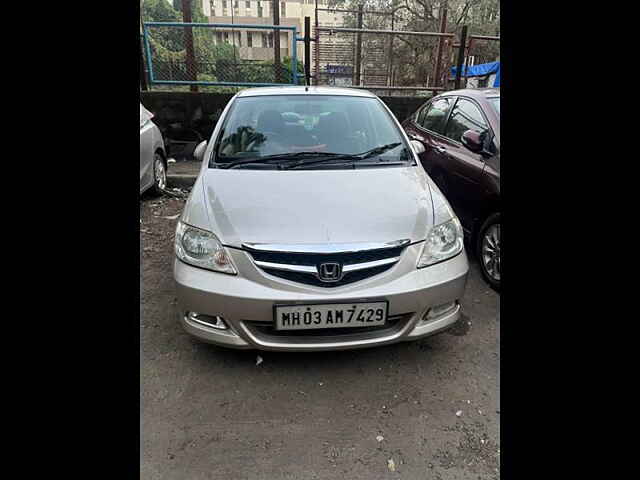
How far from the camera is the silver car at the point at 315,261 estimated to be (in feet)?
6.35

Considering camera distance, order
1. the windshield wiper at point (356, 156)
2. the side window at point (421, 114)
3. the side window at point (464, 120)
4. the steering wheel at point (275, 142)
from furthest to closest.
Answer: the side window at point (421, 114)
the side window at point (464, 120)
the steering wheel at point (275, 142)
the windshield wiper at point (356, 156)

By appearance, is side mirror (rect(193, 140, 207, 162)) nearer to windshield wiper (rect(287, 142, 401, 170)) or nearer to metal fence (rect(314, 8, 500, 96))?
windshield wiper (rect(287, 142, 401, 170))

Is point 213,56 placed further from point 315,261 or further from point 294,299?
point 294,299

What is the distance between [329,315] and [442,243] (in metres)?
0.76

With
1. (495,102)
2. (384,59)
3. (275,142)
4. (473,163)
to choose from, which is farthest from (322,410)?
(384,59)

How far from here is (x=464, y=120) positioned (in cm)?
378

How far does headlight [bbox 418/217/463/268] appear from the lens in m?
2.11

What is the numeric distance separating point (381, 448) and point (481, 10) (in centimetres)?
1746

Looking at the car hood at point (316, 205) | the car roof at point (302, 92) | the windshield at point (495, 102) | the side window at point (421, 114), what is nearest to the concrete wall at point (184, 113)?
the side window at point (421, 114)

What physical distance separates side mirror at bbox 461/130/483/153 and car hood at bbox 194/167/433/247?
871 mm

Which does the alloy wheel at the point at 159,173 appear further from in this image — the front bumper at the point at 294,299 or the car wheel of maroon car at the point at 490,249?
the car wheel of maroon car at the point at 490,249

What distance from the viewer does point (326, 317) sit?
6.33 ft

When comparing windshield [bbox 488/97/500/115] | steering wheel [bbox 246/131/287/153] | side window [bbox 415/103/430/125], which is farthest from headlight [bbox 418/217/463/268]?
side window [bbox 415/103/430/125]

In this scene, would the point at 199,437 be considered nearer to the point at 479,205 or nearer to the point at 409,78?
the point at 479,205
